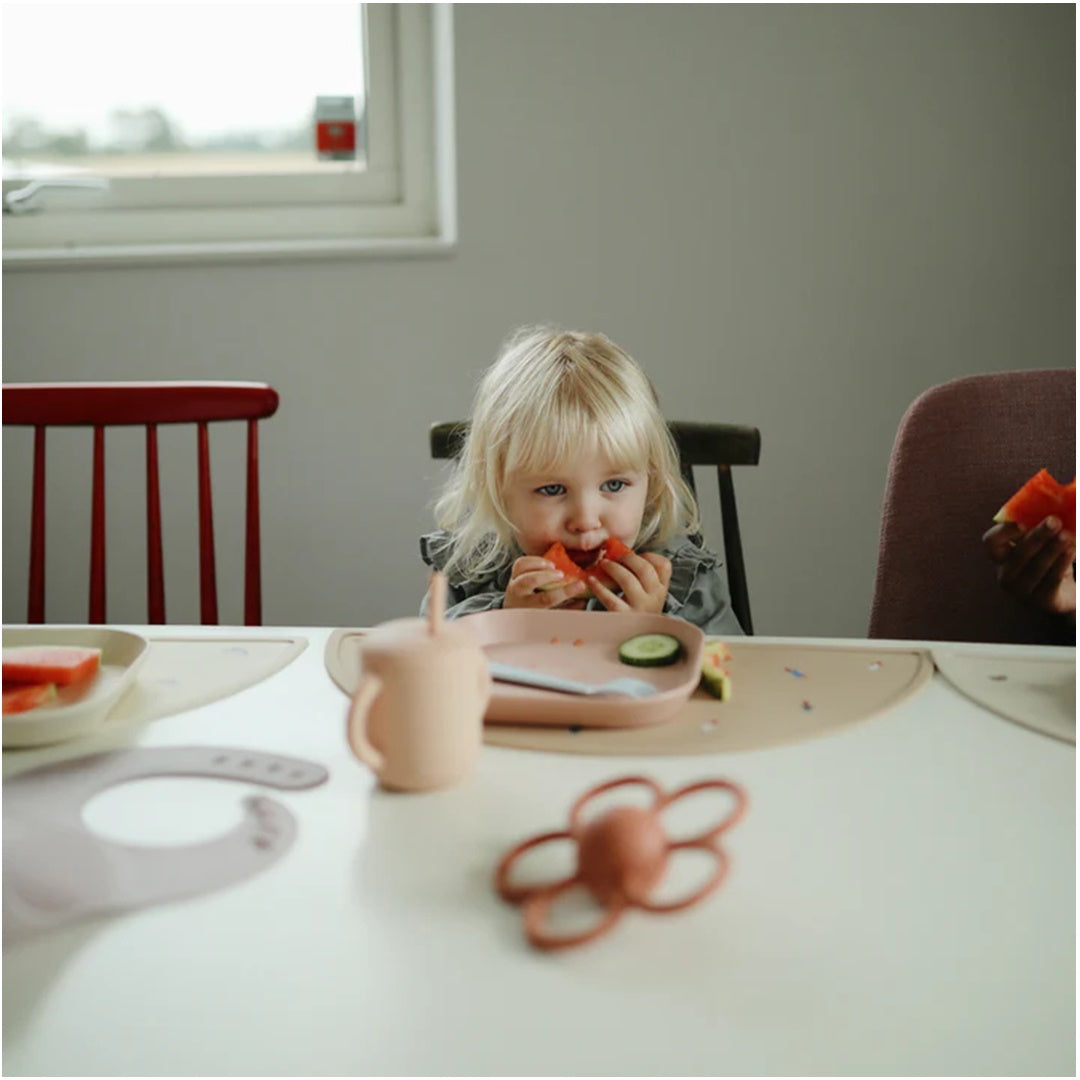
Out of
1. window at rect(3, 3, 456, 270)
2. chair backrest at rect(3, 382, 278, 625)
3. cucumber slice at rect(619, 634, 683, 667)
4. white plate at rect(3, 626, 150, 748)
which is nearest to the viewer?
white plate at rect(3, 626, 150, 748)

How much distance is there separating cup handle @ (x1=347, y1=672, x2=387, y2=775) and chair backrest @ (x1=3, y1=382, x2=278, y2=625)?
28.6 inches

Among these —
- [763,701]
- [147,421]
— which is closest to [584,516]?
[763,701]

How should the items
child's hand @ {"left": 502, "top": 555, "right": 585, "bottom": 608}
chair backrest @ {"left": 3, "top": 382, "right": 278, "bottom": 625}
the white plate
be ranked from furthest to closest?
chair backrest @ {"left": 3, "top": 382, "right": 278, "bottom": 625} < child's hand @ {"left": 502, "top": 555, "right": 585, "bottom": 608} < the white plate

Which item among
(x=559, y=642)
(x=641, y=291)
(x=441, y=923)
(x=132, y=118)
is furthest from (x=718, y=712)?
(x=132, y=118)

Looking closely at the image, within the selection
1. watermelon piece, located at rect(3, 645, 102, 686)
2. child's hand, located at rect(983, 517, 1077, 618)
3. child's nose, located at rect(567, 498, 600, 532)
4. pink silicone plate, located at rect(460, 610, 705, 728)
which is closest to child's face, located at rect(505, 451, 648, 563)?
child's nose, located at rect(567, 498, 600, 532)

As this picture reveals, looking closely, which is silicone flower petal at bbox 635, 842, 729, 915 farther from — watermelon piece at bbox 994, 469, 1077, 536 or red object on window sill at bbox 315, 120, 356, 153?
red object on window sill at bbox 315, 120, 356, 153

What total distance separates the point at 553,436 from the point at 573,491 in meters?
0.07

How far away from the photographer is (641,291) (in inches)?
87.9

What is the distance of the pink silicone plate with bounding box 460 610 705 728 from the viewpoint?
0.77 m

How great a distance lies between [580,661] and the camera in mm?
912

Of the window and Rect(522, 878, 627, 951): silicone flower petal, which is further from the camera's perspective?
the window

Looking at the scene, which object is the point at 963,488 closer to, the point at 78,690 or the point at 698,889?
the point at 698,889

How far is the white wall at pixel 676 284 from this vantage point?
2141 mm

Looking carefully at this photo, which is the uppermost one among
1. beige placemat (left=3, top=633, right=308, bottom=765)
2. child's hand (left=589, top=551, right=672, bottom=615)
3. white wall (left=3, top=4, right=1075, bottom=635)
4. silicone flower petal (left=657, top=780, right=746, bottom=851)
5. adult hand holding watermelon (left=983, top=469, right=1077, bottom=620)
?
white wall (left=3, top=4, right=1075, bottom=635)
